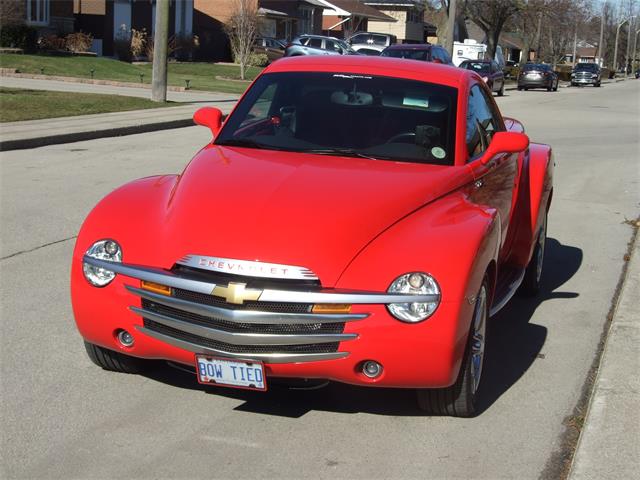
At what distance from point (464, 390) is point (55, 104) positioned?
57.8ft

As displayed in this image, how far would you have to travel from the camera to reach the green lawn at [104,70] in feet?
111

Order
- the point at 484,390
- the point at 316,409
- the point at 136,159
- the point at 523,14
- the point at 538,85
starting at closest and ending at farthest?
the point at 316,409 < the point at 484,390 < the point at 136,159 < the point at 538,85 < the point at 523,14

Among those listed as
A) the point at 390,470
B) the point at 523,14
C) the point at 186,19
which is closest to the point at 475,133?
the point at 390,470

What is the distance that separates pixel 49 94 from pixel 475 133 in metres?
18.9

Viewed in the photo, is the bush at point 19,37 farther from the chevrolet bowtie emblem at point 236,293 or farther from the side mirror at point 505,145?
the chevrolet bowtie emblem at point 236,293

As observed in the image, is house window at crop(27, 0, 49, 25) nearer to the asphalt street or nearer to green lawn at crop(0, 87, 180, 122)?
green lawn at crop(0, 87, 180, 122)

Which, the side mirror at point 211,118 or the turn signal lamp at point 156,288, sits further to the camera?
the side mirror at point 211,118

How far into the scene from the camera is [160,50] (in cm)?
2386

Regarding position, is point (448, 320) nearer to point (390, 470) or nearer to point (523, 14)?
point (390, 470)

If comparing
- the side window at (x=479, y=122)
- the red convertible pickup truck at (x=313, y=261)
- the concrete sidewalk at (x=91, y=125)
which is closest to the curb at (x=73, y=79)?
the concrete sidewalk at (x=91, y=125)

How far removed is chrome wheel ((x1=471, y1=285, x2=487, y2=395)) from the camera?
476cm

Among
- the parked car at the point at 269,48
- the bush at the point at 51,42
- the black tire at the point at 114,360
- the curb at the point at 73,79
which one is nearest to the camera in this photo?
the black tire at the point at 114,360

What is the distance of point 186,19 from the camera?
179ft

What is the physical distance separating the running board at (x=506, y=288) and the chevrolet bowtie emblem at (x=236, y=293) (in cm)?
156
